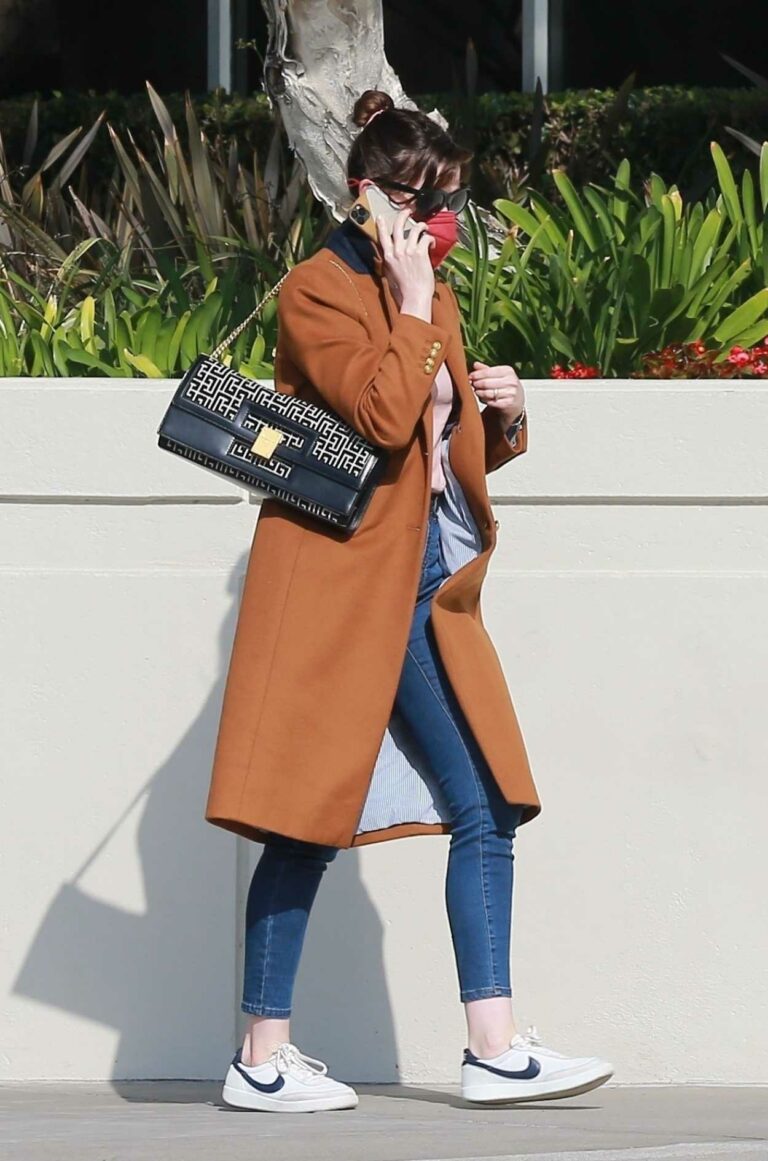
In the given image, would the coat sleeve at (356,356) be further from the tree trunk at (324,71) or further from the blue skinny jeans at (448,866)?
the tree trunk at (324,71)

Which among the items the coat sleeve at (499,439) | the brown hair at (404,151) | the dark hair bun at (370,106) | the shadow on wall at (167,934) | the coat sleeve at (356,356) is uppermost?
the dark hair bun at (370,106)

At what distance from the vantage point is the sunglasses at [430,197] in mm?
3645

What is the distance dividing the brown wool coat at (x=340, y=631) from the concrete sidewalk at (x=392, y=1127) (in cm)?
51

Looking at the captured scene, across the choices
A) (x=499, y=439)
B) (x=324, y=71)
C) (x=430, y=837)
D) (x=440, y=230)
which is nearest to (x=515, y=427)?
(x=499, y=439)

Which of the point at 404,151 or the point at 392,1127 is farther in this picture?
the point at 404,151

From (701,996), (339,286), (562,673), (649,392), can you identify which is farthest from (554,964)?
(339,286)

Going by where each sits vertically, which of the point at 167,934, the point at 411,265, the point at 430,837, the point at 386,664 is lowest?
the point at 167,934

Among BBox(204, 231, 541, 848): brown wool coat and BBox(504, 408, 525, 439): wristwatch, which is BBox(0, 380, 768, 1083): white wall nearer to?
BBox(504, 408, 525, 439): wristwatch

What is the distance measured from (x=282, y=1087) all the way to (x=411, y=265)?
4.95 feet

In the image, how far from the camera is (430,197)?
12.0 feet

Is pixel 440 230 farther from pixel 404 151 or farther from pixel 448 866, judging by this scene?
pixel 448 866

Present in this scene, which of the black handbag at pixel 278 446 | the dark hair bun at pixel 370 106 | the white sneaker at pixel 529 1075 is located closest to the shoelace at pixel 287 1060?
the white sneaker at pixel 529 1075

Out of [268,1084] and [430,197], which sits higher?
[430,197]

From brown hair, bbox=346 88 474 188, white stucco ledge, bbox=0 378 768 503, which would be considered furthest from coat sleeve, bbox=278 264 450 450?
white stucco ledge, bbox=0 378 768 503
